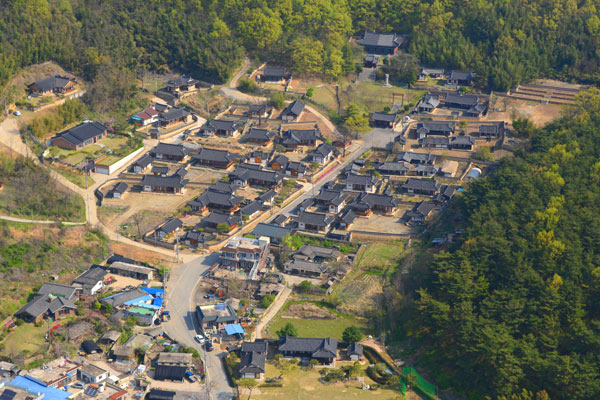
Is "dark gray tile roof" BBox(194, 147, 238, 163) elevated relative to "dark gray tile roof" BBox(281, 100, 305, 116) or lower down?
lower down

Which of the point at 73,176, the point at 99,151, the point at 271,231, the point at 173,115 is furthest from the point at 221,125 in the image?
the point at 271,231

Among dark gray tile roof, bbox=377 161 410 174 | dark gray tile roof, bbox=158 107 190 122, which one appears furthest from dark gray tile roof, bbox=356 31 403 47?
dark gray tile roof, bbox=158 107 190 122

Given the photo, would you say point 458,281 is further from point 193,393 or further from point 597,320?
point 193,393

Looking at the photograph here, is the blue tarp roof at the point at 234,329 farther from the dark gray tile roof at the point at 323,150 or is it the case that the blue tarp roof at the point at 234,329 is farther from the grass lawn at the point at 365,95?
the grass lawn at the point at 365,95

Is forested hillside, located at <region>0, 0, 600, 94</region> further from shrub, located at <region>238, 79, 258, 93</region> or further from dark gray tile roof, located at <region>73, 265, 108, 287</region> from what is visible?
dark gray tile roof, located at <region>73, 265, 108, 287</region>

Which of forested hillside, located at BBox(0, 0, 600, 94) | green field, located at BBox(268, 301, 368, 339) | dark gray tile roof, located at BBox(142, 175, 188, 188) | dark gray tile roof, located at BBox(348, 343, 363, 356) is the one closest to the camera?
dark gray tile roof, located at BBox(348, 343, 363, 356)

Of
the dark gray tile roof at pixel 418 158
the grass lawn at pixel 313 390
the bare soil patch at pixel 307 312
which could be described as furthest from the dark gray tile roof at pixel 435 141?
the grass lawn at pixel 313 390
